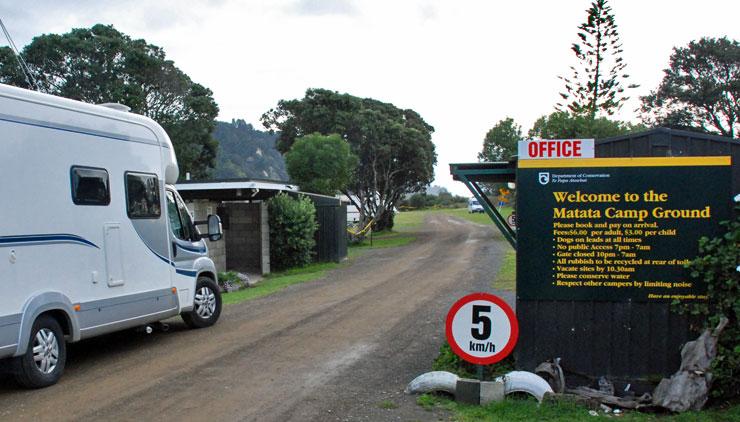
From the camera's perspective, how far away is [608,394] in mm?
6965

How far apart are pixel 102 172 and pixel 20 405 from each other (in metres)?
2.94

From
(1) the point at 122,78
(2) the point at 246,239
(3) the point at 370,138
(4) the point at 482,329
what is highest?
(1) the point at 122,78

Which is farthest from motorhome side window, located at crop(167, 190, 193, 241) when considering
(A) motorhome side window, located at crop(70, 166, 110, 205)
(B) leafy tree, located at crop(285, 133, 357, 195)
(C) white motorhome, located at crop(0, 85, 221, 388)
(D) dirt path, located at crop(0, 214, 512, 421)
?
(B) leafy tree, located at crop(285, 133, 357, 195)

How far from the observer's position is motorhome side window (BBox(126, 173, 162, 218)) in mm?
9203

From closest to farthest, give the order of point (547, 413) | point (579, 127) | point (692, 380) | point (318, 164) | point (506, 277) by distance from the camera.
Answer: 1. point (547, 413)
2. point (692, 380)
3. point (579, 127)
4. point (506, 277)
5. point (318, 164)

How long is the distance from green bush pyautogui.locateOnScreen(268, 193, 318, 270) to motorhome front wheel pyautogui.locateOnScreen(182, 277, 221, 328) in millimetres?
10227

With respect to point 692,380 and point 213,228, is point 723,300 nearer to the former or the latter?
point 692,380

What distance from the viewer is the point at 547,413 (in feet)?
20.7

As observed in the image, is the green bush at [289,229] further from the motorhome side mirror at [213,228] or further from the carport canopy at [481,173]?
the carport canopy at [481,173]

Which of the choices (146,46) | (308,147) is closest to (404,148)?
(308,147)

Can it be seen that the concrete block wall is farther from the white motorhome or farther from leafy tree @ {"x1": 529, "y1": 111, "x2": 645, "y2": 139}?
the white motorhome

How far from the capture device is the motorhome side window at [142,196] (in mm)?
9203

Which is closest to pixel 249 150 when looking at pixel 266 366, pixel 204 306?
pixel 204 306

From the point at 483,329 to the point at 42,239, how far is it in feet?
15.6
